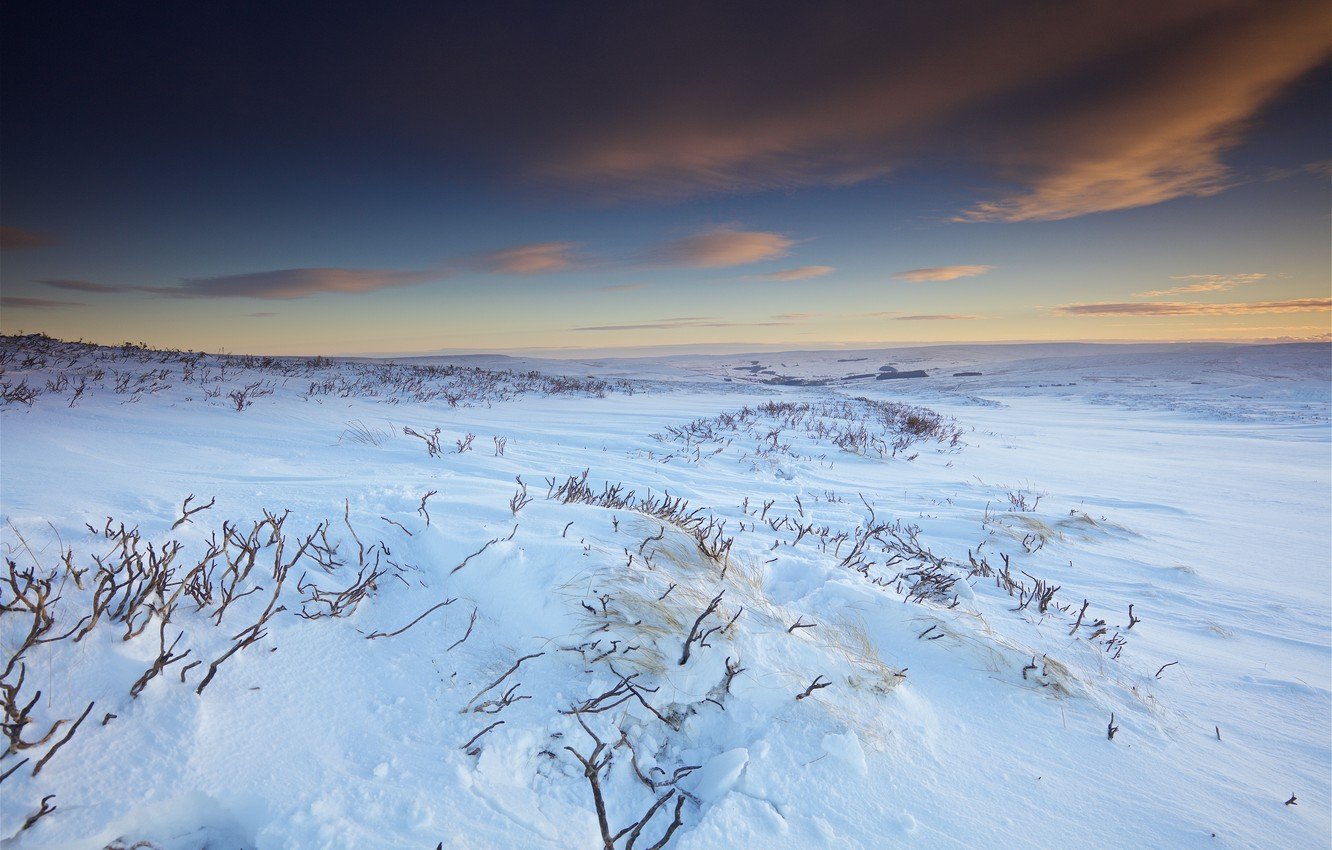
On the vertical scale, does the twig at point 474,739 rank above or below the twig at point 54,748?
below

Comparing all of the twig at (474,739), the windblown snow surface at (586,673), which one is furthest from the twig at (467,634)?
the twig at (474,739)

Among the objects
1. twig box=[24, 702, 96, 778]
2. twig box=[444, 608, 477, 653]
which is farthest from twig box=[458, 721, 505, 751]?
twig box=[24, 702, 96, 778]

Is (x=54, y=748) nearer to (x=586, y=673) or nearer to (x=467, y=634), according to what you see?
(x=467, y=634)

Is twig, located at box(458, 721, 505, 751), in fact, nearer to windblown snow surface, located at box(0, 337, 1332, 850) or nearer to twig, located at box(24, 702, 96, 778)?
windblown snow surface, located at box(0, 337, 1332, 850)

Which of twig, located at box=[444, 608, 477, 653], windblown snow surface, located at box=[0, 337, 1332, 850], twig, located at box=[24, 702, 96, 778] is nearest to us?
twig, located at box=[24, 702, 96, 778]

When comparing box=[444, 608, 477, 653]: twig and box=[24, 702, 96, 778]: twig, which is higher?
box=[24, 702, 96, 778]: twig

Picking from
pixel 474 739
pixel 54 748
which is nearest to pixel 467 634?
pixel 474 739

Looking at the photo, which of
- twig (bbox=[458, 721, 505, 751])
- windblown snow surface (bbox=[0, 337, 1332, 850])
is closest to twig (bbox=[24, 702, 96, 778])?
windblown snow surface (bbox=[0, 337, 1332, 850])

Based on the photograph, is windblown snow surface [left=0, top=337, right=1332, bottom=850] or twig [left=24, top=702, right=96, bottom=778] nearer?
twig [left=24, top=702, right=96, bottom=778]

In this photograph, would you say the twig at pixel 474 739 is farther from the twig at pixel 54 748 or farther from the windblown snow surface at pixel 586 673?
the twig at pixel 54 748

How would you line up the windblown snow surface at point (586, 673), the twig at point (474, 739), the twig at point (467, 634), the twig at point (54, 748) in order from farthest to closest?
1. the twig at point (467, 634)
2. the twig at point (474, 739)
3. the windblown snow surface at point (586, 673)
4. the twig at point (54, 748)

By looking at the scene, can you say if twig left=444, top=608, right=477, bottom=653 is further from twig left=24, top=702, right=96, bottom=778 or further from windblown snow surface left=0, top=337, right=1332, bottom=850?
twig left=24, top=702, right=96, bottom=778

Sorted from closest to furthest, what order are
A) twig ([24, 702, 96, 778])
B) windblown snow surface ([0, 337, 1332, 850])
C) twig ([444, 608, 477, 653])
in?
twig ([24, 702, 96, 778]) → windblown snow surface ([0, 337, 1332, 850]) → twig ([444, 608, 477, 653])

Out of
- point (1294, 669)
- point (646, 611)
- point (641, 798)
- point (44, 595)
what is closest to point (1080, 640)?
point (1294, 669)
